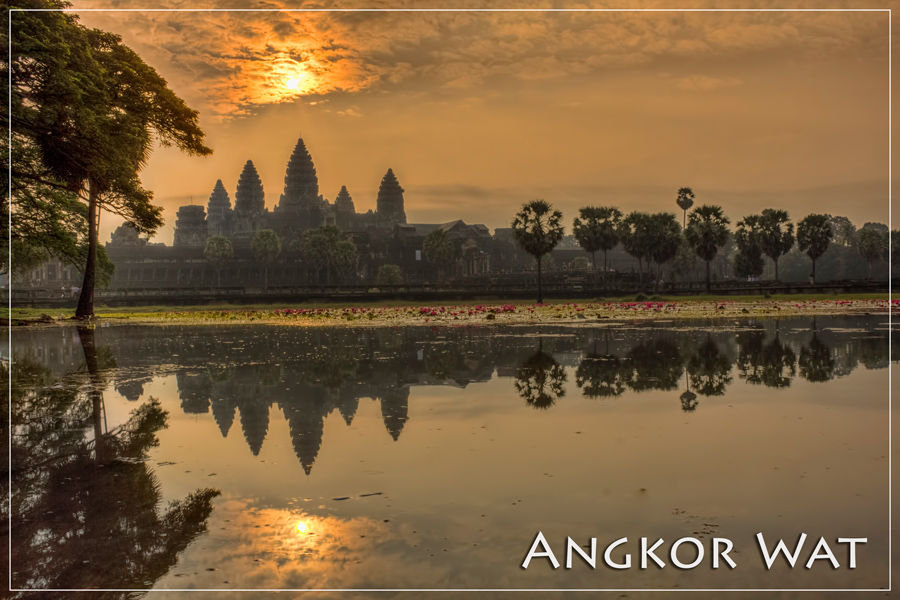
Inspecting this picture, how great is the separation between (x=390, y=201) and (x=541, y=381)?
155 metres

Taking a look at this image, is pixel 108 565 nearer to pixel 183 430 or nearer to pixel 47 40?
pixel 183 430

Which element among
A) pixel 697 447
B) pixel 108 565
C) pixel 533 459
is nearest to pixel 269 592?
pixel 108 565

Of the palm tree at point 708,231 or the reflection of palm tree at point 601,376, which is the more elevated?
the palm tree at point 708,231

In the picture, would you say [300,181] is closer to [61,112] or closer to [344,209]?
[344,209]

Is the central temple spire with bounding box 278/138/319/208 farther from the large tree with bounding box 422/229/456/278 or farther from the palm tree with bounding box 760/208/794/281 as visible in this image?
the palm tree with bounding box 760/208/794/281

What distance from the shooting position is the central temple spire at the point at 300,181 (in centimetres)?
14962

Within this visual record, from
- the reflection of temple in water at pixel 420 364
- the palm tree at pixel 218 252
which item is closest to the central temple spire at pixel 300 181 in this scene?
the palm tree at pixel 218 252

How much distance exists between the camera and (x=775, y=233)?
8406 cm

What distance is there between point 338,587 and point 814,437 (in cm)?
479

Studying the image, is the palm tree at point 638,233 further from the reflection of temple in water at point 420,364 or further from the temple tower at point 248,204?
the temple tower at point 248,204

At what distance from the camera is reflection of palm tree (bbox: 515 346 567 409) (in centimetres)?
902

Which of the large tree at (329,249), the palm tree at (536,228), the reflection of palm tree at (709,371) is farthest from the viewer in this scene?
the large tree at (329,249)

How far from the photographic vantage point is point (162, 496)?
5270 mm

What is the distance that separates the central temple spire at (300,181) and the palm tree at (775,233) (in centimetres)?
8775
